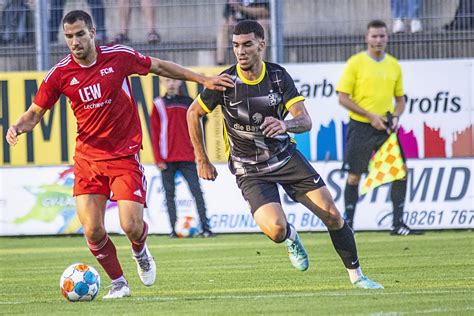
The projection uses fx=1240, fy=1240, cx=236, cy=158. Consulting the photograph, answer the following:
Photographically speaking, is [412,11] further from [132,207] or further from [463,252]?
[132,207]

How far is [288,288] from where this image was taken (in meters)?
10.8

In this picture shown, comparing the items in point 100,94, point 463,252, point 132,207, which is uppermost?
point 100,94

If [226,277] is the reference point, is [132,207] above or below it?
above

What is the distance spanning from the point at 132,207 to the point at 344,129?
789 cm

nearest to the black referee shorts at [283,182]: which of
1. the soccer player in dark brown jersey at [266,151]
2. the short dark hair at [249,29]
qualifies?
the soccer player in dark brown jersey at [266,151]

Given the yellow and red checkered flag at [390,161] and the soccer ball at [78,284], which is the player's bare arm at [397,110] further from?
the soccer ball at [78,284]

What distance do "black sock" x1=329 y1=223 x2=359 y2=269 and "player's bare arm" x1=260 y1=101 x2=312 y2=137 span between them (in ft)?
3.14

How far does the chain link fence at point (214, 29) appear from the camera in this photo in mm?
18281

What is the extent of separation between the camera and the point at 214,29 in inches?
735

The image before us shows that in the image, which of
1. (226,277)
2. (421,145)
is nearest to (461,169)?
(421,145)

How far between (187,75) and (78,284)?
1960 mm

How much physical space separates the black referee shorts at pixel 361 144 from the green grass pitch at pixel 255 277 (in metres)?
1.00

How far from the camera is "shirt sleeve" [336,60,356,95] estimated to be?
16.2m

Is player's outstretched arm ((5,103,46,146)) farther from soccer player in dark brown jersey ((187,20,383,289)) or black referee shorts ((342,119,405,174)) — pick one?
black referee shorts ((342,119,405,174))
